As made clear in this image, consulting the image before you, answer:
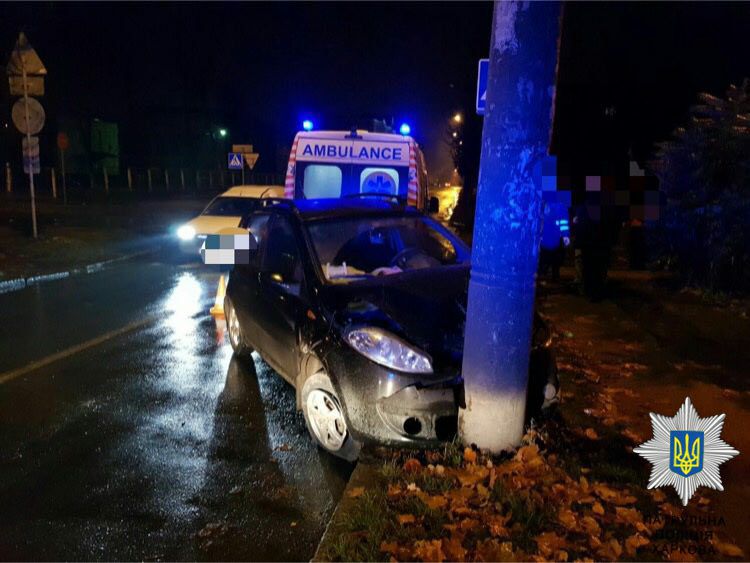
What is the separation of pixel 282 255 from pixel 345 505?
2586 millimetres

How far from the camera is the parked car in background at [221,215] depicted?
47.3 ft

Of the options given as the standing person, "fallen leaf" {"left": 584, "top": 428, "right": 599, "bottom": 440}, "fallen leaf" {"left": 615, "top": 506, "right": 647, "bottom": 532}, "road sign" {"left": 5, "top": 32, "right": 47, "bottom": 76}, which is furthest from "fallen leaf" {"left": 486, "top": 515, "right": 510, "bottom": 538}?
"road sign" {"left": 5, "top": 32, "right": 47, "bottom": 76}

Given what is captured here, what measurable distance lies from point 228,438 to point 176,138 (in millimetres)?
56438

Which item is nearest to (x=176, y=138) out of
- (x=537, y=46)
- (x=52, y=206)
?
(x=52, y=206)

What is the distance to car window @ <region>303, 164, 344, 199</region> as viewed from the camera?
1119cm

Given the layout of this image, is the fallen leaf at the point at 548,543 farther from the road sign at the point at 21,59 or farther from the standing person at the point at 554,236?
the road sign at the point at 21,59

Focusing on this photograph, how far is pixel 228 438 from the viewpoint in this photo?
17.0 ft

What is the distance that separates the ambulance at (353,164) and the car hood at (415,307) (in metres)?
5.97

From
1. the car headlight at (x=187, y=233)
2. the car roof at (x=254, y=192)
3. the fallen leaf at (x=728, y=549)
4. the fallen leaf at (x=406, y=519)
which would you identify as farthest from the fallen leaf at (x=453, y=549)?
the car roof at (x=254, y=192)

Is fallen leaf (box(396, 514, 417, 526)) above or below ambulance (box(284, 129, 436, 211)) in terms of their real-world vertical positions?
below

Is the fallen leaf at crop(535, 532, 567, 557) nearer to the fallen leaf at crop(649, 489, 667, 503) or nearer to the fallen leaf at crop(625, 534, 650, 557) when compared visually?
the fallen leaf at crop(625, 534, 650, 557)

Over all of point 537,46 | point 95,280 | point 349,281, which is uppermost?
point 537,46

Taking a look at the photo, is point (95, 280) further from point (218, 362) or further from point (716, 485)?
point (716, 485)

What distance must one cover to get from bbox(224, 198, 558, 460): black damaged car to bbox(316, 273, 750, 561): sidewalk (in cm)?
34
